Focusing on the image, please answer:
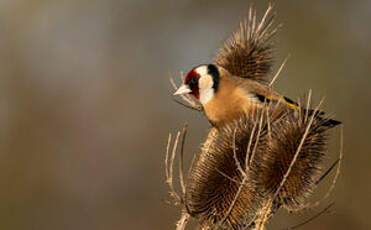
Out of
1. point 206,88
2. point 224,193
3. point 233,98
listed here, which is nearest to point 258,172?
point 224,193

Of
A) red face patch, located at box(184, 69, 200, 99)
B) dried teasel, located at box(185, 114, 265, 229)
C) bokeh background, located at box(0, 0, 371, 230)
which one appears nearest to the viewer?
dried teasel, located at box(185, 114, 265, 229)

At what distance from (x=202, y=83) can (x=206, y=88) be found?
70 millimetres

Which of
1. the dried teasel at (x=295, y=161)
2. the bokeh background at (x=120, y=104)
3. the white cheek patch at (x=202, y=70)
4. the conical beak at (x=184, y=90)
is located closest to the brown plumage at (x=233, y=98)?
the white cheek patch at (x=202, y=70)

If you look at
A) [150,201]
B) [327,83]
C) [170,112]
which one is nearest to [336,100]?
[327,83]

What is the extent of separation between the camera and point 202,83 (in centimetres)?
606

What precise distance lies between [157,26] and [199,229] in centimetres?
942

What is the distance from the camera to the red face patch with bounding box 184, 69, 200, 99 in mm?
6105

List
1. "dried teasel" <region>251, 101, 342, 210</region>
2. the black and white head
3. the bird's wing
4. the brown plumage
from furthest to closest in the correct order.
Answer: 1. the black and white head
2. the brown plumage
3. the bird's wing
4. "dried teasel" <region>251, 101, 342, 210</region>

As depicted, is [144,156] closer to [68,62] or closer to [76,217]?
[76,217]

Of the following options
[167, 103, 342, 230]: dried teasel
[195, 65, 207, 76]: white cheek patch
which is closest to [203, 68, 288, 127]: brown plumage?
[195, 65, 207, 76]: white cheek patch

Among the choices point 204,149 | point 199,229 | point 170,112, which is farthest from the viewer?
point 170,112

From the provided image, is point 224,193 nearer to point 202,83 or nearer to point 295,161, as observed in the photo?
point 295,161

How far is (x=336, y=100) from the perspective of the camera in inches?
527

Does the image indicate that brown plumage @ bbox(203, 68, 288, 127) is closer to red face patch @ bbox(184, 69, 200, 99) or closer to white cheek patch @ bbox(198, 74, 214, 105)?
white cheek patch @ bbox(198, 74, 214, 105)
